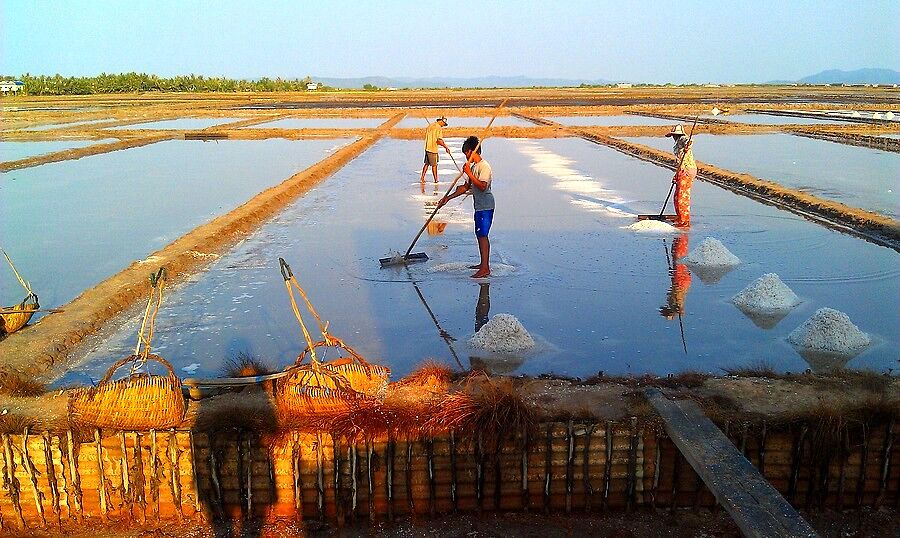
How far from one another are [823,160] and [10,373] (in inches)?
580

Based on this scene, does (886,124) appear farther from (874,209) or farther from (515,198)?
(515,198)

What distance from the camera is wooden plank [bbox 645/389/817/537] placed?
2.45 meters

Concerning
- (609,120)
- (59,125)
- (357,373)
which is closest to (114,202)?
(357,373)

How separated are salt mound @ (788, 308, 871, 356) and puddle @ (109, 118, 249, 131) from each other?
2242cm

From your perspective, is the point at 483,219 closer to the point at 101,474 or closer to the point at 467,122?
the point at 101,474

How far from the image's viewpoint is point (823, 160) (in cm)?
1453

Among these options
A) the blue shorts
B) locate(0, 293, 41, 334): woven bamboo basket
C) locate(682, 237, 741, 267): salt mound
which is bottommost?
locate(0, 293, 41, 334): woven bamboo basket

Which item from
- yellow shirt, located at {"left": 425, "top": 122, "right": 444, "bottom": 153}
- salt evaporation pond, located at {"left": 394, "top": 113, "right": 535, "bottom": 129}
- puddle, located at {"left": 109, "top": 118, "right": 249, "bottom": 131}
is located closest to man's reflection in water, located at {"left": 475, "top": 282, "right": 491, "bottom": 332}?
yellow shirt, located at {"left": 425, "top": 122, "right": 444, "bottom": 153}

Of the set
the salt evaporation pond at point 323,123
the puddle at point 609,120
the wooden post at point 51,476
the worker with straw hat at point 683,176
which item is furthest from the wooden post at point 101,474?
the puddle at point 609,120

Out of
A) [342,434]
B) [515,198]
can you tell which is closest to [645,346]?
[342,434]

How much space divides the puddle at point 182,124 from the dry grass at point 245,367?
21194 mm

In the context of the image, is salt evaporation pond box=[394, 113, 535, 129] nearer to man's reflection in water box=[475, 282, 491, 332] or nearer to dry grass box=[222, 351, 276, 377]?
man's reflection in water box=[475, 282, 491, 332]

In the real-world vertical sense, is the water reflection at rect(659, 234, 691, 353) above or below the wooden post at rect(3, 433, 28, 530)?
above

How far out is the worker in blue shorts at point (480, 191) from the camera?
19.5 ft
